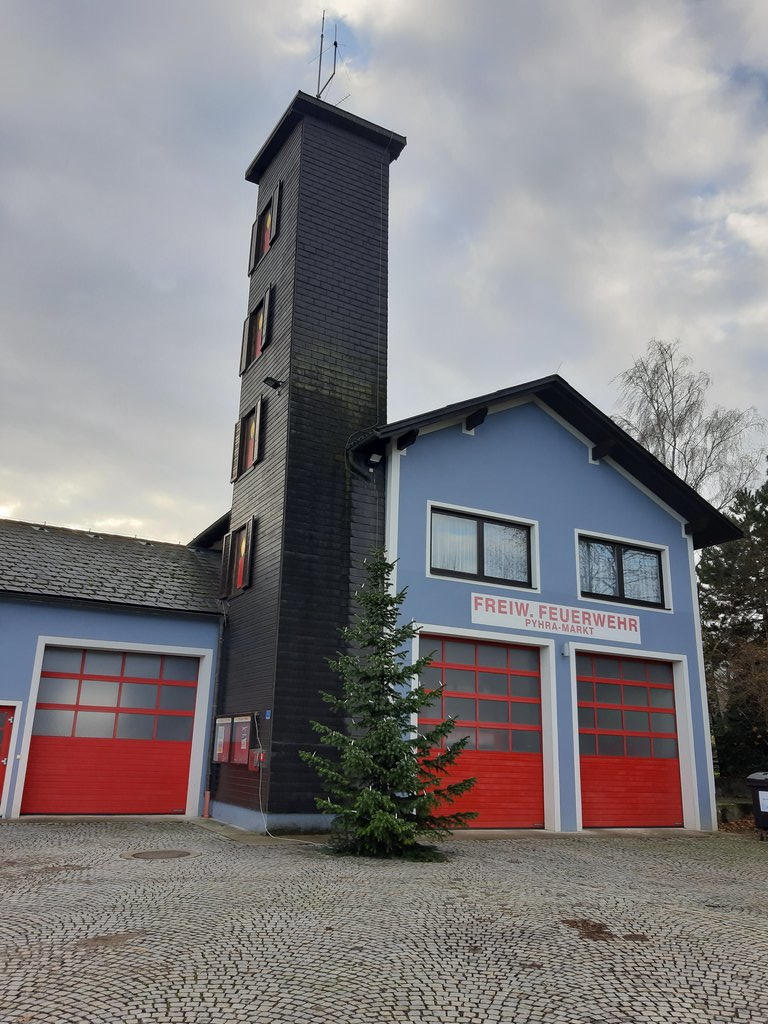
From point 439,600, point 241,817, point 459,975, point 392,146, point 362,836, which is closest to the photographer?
point 459,975

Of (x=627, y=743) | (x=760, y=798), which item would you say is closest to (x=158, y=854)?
(x=627, y=743)

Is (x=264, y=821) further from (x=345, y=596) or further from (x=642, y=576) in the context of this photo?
(x=642, y=576)

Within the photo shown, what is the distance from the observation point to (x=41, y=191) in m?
14.3

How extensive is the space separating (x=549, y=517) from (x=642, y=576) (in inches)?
106

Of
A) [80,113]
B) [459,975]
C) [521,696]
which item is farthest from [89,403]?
[459,975]

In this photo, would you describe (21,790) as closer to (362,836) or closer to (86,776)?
→ (86,776)


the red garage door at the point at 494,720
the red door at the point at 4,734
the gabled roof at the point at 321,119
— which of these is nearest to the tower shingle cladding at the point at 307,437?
the gabled roof at the point at 321,119

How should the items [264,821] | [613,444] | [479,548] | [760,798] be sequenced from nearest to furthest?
[264,821] < [760,798] < [479,548] < [613,444]

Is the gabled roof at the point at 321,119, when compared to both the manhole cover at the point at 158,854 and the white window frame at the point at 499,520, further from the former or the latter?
the manhole cover at the point at 158,854

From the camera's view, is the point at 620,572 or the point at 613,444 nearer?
the point at 620,572

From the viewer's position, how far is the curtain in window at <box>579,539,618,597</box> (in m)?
16.1

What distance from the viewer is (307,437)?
46.3ft

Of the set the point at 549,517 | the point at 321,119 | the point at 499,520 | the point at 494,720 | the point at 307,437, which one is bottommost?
the point at 494,720

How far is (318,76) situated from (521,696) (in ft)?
46.2
